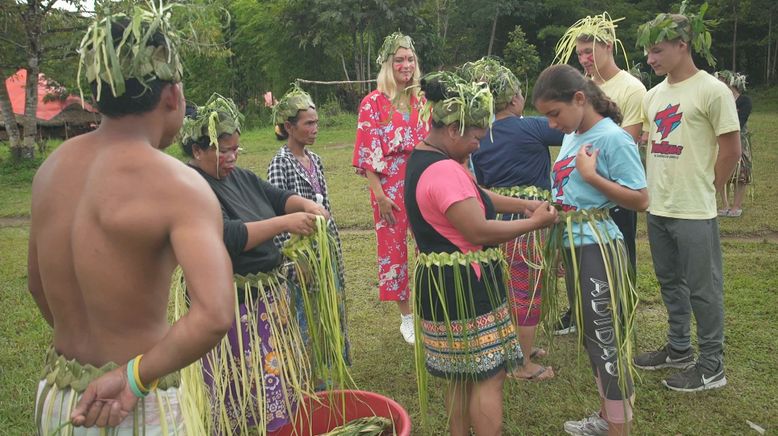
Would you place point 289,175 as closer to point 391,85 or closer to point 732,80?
point 391,85

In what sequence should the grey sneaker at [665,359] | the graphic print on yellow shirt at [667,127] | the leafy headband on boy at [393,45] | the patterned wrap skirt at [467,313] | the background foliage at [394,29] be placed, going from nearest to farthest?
the patterned wrap skirt at [467,313] → the graphic print on yellow shirt at [667,127] → the grey sneaker at [665,359] → the leafy headband on boy at [393,45] → the background foliage at [394,29]

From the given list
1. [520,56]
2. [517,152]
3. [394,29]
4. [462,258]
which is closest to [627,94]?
[517,152]

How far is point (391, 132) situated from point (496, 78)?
857 mm

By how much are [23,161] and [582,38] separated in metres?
13.7

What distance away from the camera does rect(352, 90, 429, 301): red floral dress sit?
404cm

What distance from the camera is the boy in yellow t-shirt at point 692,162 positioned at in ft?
11.0

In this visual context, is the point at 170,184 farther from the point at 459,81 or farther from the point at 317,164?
the point at 317,164

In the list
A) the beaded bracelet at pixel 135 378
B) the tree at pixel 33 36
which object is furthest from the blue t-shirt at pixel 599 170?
the tree at pixel 33 36

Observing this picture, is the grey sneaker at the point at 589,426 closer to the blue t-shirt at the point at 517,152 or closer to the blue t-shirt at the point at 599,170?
the blue t-shirt at the point at 599,170

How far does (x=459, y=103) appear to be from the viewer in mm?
2551

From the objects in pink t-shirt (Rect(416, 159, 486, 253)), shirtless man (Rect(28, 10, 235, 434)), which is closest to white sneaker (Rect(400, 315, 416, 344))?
pink t-shirt (Rect(416, 159, 486, 253))

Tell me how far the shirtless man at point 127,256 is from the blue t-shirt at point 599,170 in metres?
1.78

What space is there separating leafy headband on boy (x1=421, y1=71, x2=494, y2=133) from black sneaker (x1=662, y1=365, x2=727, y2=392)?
6.54 ft

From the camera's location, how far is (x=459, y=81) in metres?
2.78
